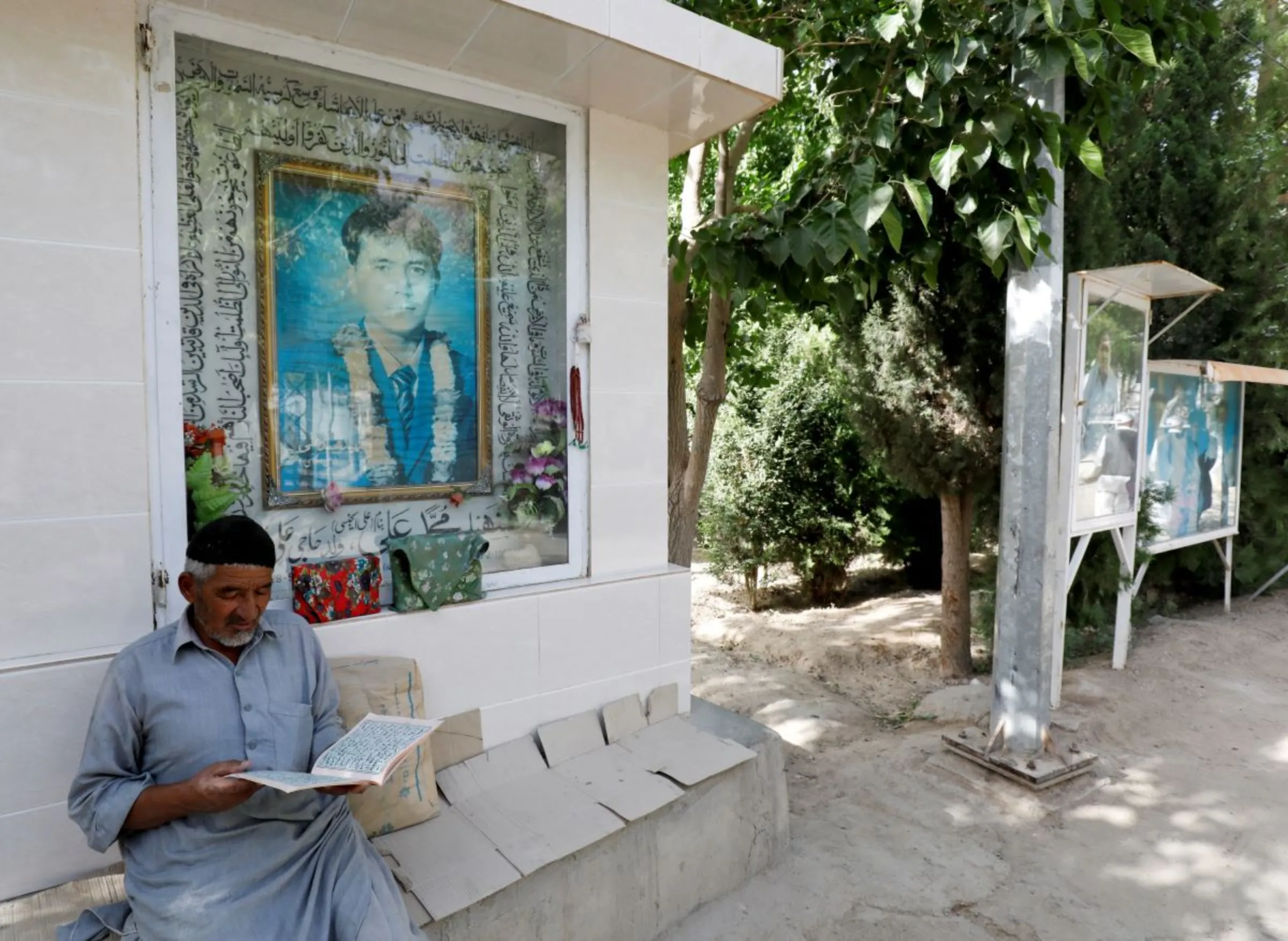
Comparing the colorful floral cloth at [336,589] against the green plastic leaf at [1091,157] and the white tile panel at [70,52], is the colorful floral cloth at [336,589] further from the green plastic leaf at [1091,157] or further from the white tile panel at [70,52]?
the green plastic leaf at [1091,157]

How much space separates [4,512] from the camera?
6.27 ft

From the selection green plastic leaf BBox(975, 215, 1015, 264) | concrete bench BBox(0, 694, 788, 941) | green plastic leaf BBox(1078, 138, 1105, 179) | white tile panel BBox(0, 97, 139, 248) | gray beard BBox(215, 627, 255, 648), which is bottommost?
concrete bench BBox(0, 694, 788, 941)

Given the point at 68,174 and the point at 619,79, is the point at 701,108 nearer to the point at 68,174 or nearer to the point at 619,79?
the point at 619,79

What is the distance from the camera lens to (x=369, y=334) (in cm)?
261

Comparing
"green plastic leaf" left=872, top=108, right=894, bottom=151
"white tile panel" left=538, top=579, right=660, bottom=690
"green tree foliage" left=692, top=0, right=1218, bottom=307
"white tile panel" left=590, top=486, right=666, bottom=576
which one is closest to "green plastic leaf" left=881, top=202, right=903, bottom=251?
"green tree foliage" left=692, top=0, right=1218, bottom=307

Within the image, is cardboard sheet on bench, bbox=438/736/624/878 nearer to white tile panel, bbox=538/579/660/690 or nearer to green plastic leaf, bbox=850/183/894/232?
white tile panel, bbox=538/579/660/690

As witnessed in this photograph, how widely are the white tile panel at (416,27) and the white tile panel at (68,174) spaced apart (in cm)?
72

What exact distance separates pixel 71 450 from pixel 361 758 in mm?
1130

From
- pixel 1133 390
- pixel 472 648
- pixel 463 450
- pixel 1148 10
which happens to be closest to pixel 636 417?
pixel 463 450

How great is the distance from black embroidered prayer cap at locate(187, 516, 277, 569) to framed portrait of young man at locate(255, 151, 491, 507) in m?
0.60

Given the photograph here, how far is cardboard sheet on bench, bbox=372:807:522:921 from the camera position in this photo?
2.03 m

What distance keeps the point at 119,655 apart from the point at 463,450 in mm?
1287

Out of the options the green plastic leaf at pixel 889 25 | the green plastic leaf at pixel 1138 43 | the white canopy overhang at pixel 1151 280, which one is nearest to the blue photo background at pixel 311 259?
the green plastic leaf at pixel 889 25

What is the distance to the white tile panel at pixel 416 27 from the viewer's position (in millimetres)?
2219
